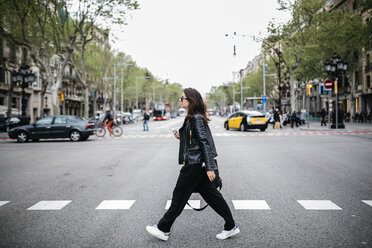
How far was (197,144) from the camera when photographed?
4.00 metres

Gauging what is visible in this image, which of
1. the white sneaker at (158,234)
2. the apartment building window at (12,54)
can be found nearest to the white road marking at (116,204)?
the white sneaker at (158,234)

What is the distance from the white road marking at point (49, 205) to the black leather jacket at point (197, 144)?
249 cm

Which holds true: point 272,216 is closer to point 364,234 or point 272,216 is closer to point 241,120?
point 364,234

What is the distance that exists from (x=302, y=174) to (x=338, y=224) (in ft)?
12.5

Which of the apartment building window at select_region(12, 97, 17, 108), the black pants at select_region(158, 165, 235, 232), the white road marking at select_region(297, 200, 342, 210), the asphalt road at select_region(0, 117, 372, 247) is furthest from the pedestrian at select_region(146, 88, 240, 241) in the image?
the apartment building window at select_region(12, 97, 17, 108)

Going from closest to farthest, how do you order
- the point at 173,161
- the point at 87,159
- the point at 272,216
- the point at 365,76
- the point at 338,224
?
1. the point at 338,224
2. the point at 272,216
3. the point at 173,161
4. the point at 87,159
5. the point at 365,76

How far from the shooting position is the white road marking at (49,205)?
18.1ft

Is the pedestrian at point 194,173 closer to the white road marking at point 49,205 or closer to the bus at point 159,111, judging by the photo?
the white road marking at point 49,205

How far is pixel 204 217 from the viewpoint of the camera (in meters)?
4.96

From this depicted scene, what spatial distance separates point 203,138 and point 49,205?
301 cm

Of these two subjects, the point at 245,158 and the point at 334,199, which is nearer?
the point at 334,199

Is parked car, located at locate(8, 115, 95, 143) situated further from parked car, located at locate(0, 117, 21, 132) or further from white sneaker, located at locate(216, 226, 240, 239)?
white sneaker, located at locate(216, 226, 240, 239)

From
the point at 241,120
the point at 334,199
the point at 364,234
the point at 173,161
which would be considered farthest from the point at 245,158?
the point at 241,120

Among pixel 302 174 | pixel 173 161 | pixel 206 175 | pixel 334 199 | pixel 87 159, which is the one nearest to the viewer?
pixel 206 175
